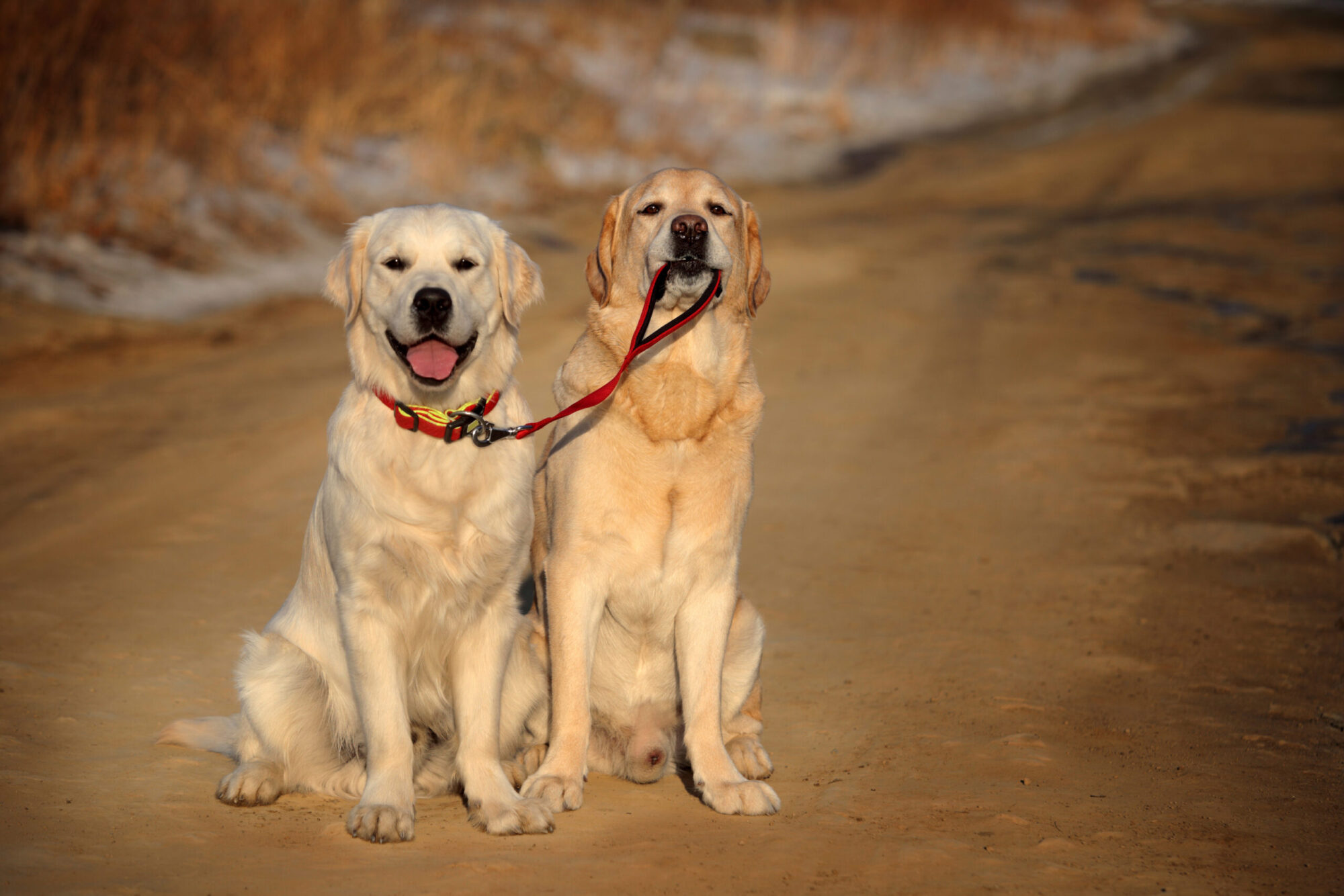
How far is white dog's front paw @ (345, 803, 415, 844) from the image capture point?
3188mm

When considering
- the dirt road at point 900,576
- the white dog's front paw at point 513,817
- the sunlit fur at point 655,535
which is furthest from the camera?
the sunlit fur at point 655,535

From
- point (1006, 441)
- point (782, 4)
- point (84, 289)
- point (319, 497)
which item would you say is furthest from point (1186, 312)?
point (782, 4)

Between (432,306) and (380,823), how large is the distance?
1403 millimetres

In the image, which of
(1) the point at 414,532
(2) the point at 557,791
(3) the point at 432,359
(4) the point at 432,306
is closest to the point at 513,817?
(2) the point at 557,791

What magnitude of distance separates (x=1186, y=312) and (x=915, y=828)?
7570mm

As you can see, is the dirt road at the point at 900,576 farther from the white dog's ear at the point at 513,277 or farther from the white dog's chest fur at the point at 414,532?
the white dog's ear at the point at 513,277

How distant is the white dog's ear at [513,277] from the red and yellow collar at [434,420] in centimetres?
39

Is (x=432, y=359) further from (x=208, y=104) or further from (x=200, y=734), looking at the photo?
(x=208, y=104)

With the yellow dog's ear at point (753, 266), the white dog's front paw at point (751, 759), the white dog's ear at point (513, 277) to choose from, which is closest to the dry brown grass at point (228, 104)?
the white dog's ear at point (513, 277)

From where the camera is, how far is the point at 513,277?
12.4 ft

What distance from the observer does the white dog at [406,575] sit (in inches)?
132

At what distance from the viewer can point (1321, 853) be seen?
312 centimetres

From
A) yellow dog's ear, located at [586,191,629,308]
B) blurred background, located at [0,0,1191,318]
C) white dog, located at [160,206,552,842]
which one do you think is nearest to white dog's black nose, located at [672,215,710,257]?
yellow dog's ear, located at [586,191,629,308]

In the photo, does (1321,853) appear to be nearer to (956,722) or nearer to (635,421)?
(956,722)
